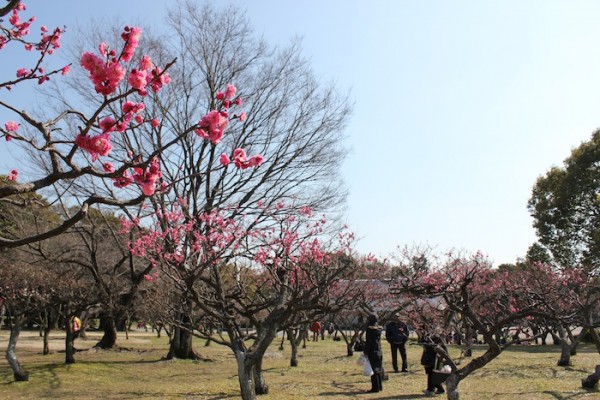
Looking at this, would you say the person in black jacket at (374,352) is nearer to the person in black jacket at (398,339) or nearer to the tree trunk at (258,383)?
the tree trunk at (258,383)

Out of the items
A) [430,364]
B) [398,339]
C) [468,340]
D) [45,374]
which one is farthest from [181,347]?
A: [468,340]

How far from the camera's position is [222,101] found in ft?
14.1

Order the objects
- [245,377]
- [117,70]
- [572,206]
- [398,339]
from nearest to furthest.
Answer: [117,70] < [245,377] < [398,339] < [572,206]

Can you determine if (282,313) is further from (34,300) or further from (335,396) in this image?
(34,300)

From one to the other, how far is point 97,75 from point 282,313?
586cm

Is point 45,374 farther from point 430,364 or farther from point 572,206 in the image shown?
point 572,206

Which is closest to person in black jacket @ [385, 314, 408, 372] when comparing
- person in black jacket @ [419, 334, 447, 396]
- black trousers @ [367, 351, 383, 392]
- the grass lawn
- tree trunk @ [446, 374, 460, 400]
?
the grass lawn

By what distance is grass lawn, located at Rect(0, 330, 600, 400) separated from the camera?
1013cm

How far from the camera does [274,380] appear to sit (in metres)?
12.7

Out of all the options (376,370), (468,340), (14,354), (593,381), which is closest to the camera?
(468,340)

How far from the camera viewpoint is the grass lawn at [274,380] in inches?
399

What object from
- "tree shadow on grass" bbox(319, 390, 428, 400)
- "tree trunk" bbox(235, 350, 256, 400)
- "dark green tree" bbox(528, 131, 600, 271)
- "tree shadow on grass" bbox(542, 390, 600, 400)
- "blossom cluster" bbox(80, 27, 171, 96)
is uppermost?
"dark green tree" bbox(528, 131, 600, 271)

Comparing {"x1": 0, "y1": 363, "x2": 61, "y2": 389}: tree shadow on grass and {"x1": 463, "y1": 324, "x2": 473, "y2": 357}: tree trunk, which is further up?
{"x1": 463, "y1": 324, "x2": 473, "y2": 357}: tree trunk

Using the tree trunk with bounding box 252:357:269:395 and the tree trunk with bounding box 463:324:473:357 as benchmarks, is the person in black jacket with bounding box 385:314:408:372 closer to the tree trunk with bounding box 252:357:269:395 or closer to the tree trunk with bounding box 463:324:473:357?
the tree trunk with bounding box 463:324:473:357
